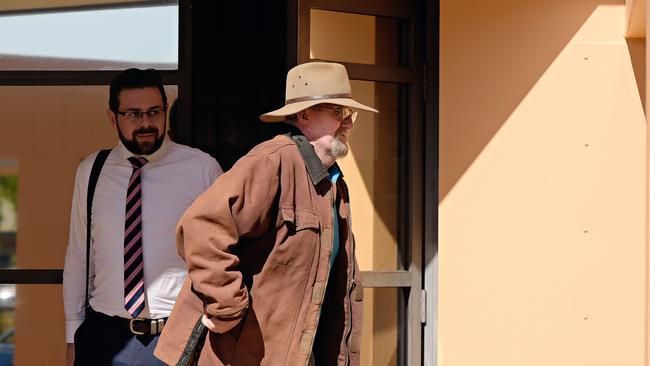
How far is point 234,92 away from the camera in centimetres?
711

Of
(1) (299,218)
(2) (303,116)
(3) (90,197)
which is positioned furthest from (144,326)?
(2) (303,116)

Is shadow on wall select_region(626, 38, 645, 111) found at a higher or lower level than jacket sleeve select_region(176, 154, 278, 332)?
higher

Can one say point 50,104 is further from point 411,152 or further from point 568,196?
point 568,196

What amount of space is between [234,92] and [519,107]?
247 centimetres

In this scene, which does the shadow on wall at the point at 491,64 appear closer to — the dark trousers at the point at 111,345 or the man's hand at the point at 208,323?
the dark trousers at the point at 111,345

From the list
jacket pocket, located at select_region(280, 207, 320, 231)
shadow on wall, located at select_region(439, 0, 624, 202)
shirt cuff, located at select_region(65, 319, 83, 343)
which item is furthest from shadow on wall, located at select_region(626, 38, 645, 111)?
shirt cuff, located at select_region(65, 319, 83, 343)

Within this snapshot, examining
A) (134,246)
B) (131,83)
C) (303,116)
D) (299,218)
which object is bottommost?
(134,246)

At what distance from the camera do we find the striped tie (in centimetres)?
445

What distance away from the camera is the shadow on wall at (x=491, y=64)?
16.8ft

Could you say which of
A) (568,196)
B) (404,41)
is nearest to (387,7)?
(404,41)

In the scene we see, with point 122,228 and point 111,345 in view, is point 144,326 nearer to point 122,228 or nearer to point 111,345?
point 111,345

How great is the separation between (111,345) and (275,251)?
3.46 feet

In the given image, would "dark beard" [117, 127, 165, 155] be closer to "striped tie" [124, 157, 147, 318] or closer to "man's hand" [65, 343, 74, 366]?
"striped tie" [124, 157, 147, 318]

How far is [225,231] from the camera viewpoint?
3.63 meters
